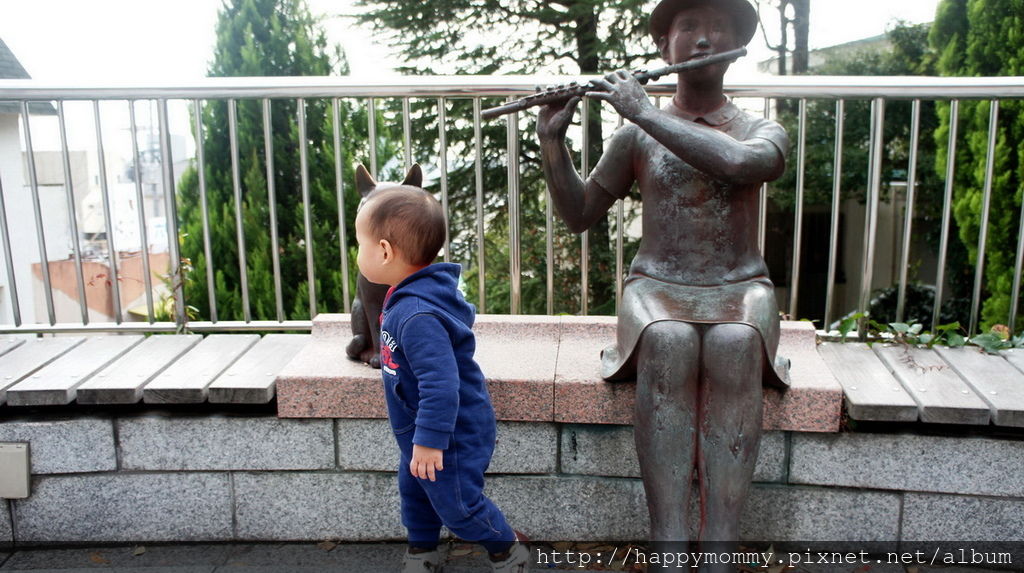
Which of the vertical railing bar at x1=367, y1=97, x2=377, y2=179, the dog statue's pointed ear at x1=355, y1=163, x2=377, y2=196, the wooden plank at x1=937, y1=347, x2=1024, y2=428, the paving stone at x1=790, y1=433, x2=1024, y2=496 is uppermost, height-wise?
the vertical railing bar at x1=367, y1=97, x2=377, y2=179

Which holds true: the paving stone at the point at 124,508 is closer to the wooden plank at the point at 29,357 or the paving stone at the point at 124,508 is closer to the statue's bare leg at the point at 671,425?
the wooden plank at the point at 29,357

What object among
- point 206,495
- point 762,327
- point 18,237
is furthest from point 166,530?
point 18,237

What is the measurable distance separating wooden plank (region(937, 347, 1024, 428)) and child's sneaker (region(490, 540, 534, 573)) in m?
1.54

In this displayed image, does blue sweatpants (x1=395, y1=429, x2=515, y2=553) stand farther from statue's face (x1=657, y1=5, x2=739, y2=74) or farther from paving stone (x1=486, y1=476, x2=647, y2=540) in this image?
statue's face (x1=657, y1=5, x2=739, y2=74)

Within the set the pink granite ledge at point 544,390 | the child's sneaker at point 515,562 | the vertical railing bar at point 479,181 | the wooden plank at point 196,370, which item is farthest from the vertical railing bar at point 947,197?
the wooden plank at point 196,370

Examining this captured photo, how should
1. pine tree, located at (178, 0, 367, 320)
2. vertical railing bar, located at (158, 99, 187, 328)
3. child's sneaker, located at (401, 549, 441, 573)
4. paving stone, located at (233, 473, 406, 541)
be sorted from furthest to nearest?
pine tree, located at (178, 0, 367, 320)
vertical railing bar, located at (158, 99, 187, 328)
paving stone, located at (233, 473, 406, 541)
child's sneaker, located at (401, 549, 441, 573)

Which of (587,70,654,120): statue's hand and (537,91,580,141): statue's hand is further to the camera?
(537,91,580,141): statue's hand

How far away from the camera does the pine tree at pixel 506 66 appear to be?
7676 mm

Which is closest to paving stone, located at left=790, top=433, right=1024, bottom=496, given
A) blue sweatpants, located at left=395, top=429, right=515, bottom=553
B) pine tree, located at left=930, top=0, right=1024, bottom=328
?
blue sweatpants, located at left=395, top=429, right=515, bottom=553

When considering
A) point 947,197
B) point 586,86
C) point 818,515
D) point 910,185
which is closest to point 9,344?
point 586,86

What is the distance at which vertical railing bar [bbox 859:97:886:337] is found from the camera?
3031mm

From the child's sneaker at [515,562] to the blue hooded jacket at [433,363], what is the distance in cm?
36

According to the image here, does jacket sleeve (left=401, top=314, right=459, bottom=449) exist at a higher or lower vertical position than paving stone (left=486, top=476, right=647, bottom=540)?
higher

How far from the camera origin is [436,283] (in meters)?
2.07
